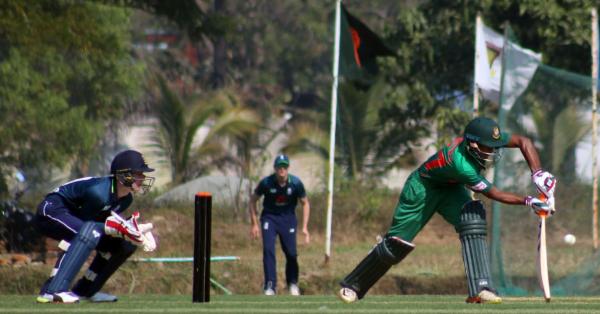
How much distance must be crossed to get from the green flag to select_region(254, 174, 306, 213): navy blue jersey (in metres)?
3.74

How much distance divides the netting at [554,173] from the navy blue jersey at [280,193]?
2605mm

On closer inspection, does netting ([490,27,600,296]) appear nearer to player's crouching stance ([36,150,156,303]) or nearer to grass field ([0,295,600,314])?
grass field ([0,295,600,314])

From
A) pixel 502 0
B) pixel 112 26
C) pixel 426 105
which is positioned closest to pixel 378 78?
pixel 426 105

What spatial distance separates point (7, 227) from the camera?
20.0 meters

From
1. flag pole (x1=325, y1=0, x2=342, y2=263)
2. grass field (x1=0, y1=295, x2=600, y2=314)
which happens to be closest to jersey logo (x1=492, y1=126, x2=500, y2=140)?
grass field (x1=0, y1=295, x2=600, y2=314)

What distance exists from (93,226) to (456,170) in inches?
120

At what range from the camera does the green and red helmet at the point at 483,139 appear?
1102cm

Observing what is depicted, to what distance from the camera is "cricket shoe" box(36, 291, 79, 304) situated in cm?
1128

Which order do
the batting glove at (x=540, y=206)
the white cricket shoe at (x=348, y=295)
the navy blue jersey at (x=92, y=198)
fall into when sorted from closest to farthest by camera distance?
1. the batting glove at (x=540, y=206)
2. the navy blue jersey at (x=92, y=198)
3. the white cricket shoe at (x=348, y=295)

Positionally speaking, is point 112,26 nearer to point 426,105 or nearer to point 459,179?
point 426,105

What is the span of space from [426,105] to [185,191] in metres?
5.12

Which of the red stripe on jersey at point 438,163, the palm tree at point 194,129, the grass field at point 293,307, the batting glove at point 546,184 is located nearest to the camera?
the grass field at point 293,307

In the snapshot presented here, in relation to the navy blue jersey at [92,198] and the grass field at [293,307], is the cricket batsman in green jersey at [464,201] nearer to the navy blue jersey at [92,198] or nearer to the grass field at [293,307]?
the grass field at [293,307]

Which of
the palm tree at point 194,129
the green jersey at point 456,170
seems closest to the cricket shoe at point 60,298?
the green jersey at point 456,170
